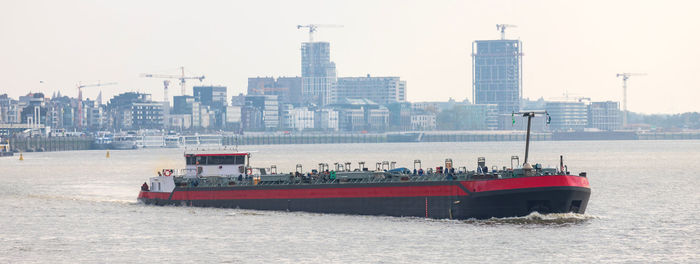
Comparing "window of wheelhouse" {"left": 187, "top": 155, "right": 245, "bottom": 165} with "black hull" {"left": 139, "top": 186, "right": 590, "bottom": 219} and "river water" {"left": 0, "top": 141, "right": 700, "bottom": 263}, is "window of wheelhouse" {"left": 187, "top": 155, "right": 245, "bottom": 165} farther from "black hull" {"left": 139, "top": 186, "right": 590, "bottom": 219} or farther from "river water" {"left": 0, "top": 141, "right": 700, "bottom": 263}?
"black hull" {"left": 139, "top": 186, "right": 590, "bottom": 219}

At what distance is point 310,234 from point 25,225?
21484mm

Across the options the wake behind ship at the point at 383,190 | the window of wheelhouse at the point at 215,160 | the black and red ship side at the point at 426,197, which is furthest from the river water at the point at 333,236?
the window of wheelhouse at the point at 215,160

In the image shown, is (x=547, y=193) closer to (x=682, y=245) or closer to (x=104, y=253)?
(x=682, y=245)

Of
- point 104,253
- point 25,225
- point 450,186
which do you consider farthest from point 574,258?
point 25,225

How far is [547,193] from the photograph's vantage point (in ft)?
220

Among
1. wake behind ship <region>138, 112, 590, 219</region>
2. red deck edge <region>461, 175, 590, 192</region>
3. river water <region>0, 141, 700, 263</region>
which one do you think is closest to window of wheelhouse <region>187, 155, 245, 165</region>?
wake behind ship <region>138, 112, 590, 219</region>

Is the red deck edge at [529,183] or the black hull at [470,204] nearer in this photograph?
the red deck edge at [529,183]

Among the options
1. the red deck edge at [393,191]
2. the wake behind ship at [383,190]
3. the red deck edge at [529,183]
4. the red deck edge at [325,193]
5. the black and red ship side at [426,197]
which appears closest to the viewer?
the red deck edge at [529,183]

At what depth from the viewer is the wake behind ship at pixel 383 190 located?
6775 centimetres

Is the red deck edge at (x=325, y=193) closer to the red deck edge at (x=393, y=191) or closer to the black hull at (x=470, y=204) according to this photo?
the red deck edge at (x=393, y=191)

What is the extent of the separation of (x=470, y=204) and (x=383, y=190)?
6.79 m

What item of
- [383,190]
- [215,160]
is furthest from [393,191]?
[215,160]

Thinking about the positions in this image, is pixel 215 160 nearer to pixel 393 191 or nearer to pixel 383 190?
pixel 383 190

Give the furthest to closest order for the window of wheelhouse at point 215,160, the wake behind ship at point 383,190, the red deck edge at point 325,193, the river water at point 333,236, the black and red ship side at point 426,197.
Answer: the window of wheelhouse at point 215,160
the red deck edge at point 325,193
the wake behind ship at point 383,190
the black and red ship side at point 426,197
the river water at point 333,236
